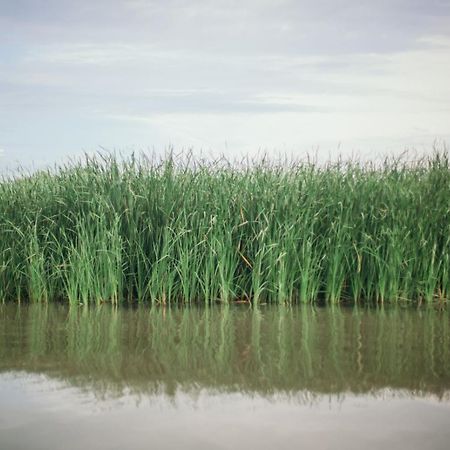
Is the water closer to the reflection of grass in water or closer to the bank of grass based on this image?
the reflection of grass in water

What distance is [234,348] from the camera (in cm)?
566

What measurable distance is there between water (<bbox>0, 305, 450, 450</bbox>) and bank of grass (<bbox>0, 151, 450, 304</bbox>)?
882 millimetres

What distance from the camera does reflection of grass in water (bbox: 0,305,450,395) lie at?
15.4 ft

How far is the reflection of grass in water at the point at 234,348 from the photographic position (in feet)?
15.4

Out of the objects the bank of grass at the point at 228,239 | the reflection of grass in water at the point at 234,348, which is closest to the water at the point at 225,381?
the reflection of grass in water at the point at 234,348

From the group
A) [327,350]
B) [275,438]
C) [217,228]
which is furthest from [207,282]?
[275,438]

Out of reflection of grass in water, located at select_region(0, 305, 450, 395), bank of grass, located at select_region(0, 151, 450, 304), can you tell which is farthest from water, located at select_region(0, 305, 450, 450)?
bank of grass, located at select_region(0, 151, 450, 304)

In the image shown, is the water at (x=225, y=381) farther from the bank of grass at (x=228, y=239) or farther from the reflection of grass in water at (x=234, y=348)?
the bank of grass at (x=228, y=239)

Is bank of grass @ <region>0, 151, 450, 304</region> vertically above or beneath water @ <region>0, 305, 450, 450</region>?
above

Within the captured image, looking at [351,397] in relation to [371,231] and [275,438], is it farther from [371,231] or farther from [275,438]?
[371,231]

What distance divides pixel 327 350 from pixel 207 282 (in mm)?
2664

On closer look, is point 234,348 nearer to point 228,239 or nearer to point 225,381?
point 225,381

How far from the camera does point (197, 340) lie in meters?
5.98

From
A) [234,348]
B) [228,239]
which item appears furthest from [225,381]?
[228,239]
